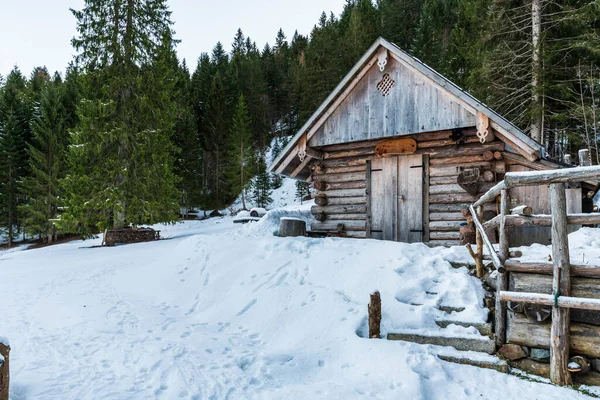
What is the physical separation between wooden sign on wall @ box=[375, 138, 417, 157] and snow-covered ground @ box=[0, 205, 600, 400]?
3018 mm

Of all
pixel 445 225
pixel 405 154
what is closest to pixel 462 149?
pixel 405 154

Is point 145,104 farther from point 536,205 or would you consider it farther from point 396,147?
point 536,205

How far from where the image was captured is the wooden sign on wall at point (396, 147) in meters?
10.2

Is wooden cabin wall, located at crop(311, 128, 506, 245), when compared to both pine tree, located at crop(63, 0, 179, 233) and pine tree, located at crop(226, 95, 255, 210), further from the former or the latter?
pine tree, located at crop(226, 95, 255, 210)

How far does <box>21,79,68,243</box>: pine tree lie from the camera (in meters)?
26.8

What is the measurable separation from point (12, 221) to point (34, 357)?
32.0 meters

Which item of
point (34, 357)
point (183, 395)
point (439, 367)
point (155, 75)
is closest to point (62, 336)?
point (34, 357)

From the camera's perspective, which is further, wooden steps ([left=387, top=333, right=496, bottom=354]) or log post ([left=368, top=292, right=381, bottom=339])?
log post ([left=368, top=292, right=381, bottom=339])

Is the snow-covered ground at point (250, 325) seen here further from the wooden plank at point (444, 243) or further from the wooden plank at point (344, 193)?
the wooden plank at point (344, 193)

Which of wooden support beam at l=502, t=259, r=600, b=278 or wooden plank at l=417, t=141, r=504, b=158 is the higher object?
wooden plank at l=417, t=141, r=504, b=158

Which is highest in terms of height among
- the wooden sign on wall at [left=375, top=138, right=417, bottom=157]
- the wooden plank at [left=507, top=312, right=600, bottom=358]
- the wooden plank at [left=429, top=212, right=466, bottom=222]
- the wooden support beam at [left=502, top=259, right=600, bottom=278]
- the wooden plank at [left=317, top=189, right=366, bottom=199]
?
the wooden sign on wall at [left=375, top=138, right=417, bottom=157]

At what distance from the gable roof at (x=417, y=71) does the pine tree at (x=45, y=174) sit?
22.3m

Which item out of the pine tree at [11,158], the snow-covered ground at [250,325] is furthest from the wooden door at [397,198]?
the pine tree at [11,158]

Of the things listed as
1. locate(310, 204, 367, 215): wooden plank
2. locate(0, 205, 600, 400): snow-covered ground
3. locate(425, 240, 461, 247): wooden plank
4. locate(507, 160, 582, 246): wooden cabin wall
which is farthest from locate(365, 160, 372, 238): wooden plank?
locate(507, 160, 582, 246): wooden cabin wall
